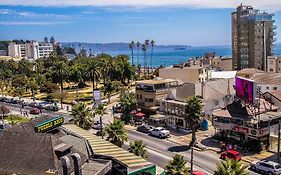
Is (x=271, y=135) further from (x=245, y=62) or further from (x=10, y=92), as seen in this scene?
(x=10, y=92)

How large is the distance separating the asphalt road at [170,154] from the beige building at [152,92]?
15527mm

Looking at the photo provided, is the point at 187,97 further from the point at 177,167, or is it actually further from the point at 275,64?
the point at 275,64

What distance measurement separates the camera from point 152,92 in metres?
90.2

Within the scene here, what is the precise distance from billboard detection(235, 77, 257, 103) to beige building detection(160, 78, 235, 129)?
14605mm

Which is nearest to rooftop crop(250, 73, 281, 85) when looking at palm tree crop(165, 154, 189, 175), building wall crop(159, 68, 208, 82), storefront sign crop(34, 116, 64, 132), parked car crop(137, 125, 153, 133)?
building wall crop(159, 68, 208, 82)

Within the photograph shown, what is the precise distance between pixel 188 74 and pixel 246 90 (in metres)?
51.5

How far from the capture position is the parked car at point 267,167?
52688 millimetres

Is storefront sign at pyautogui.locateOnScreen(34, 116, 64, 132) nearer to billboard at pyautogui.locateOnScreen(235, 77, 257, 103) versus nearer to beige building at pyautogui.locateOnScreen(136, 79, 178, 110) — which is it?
billboard at pyautogui.locateOnScreen(235, 77, 257, 103)

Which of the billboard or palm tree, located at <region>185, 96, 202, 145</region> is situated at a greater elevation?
the billboard

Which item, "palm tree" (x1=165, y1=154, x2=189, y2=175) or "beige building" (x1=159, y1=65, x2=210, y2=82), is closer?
"palm tree" (x1=165, y1=154, x2=189, y2=175)

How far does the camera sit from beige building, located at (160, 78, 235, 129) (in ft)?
265

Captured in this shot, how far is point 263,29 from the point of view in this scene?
156125 millimetres

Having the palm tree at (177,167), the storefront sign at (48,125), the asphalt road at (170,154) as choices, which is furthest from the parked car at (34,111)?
the palm tree at (177,167)

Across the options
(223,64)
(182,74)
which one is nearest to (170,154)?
(182,74)
